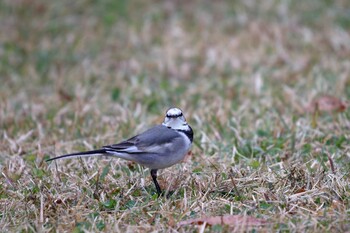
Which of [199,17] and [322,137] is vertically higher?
[199,17]

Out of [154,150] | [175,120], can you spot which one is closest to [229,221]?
[154,150]

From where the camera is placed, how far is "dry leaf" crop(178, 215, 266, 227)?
3.83 metres

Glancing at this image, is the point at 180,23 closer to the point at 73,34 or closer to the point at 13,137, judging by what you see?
the point at 73,34

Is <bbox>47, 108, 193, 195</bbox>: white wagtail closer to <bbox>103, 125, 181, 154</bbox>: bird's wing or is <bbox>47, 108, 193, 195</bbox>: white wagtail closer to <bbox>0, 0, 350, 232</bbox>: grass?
<bbox>103, 125, 181, 154</bbox>: bird's wing

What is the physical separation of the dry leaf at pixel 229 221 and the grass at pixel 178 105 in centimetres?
5

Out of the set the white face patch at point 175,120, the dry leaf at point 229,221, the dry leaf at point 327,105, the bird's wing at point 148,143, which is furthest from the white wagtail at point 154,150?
the dry leaf at point 327,105

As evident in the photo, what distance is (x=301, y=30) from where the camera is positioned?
877 cm

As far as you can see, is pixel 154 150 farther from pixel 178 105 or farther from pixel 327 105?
pixel 327 105

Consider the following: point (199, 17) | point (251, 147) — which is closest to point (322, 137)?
point (251, 147)

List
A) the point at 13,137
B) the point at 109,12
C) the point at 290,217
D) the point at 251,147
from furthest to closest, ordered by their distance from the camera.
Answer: the point at 109,12
the point at 13,137
the point at 251,147
the point at 290,217

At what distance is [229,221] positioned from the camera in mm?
3875

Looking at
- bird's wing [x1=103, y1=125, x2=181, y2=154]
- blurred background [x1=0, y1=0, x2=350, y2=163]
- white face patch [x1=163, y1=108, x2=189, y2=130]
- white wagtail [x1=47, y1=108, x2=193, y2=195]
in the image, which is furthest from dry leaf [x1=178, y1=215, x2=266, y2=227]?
blurred background [x1=0, y1=0, x2=350, y2=163]

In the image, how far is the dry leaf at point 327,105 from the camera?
634 centimetres

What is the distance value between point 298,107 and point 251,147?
1.24 m
